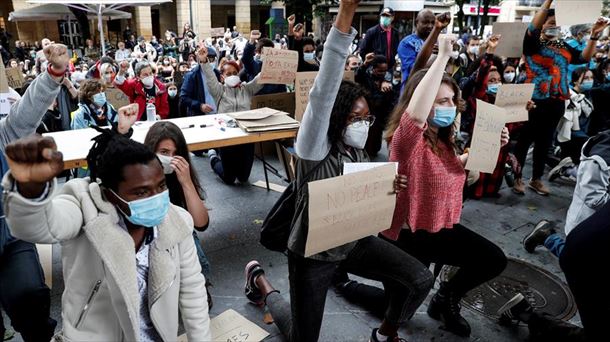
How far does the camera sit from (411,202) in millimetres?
2533

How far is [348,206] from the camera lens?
2174 mm

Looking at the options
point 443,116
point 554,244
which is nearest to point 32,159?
point 443,116

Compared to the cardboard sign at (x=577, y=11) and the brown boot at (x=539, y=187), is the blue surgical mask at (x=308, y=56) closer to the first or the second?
the cardboard sign at (x=577, y=11)

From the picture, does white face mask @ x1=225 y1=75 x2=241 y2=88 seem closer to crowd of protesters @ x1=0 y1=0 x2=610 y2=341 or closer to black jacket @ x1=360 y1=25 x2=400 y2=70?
crowd of protesters @ x1=0 y1=0 x2=610 y2=341

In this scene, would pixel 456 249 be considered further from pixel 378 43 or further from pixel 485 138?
pixel 378 43

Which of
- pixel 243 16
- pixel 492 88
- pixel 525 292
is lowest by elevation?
pixel 525 292

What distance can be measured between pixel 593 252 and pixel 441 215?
2.45 feet

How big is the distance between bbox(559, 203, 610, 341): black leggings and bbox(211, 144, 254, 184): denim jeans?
3.96 m

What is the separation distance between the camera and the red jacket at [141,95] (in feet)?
21.3

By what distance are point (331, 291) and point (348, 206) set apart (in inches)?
60.5

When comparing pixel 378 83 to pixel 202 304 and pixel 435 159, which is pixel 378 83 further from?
pixel 202 304

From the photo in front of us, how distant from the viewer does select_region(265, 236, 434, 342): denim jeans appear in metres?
2.25

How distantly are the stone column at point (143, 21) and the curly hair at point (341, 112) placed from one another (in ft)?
98.8

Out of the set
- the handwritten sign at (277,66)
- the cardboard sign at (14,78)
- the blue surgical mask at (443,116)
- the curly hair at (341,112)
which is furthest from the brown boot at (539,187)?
the cardboard sign at (14,78)
